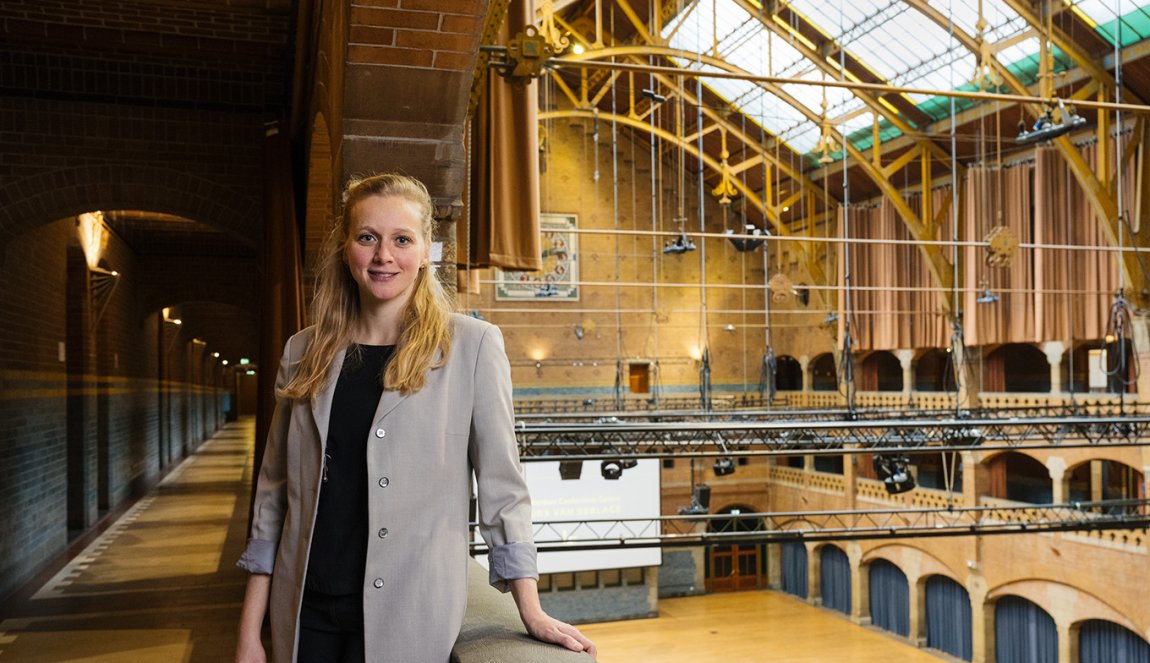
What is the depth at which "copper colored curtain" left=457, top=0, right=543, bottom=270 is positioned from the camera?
14.6 feet

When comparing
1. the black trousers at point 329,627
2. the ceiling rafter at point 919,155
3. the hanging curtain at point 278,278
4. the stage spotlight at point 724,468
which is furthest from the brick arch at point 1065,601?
the black trousers at point 329,627

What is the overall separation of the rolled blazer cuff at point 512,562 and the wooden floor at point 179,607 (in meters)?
4.10

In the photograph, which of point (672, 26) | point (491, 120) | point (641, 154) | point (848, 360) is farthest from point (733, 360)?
point (491, 120)

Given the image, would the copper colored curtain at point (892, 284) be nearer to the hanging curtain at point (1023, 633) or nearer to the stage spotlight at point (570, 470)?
the hanging curtain at point (1023, 633)

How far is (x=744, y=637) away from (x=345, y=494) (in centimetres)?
1779

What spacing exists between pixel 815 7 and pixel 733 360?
1062cm

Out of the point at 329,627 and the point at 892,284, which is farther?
the point at 892,284

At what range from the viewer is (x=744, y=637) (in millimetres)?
17984

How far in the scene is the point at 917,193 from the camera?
19.0 m

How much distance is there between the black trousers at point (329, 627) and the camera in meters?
1.47

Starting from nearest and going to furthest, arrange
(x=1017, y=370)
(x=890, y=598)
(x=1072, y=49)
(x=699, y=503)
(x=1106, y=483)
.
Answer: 1. (x=1072, y=49)
2. (x=1106, y=483)
3. (x=699, y=503)
4. (x=1017, y=370)
5. (x=890, y=598)

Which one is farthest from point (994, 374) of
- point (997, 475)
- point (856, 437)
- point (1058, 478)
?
point (856, 437)

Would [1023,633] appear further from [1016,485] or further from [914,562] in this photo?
[1016,485]

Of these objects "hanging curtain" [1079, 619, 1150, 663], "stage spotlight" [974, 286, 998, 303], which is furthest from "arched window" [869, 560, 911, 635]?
"stage spotlight" [974, 286, 998, 303]
